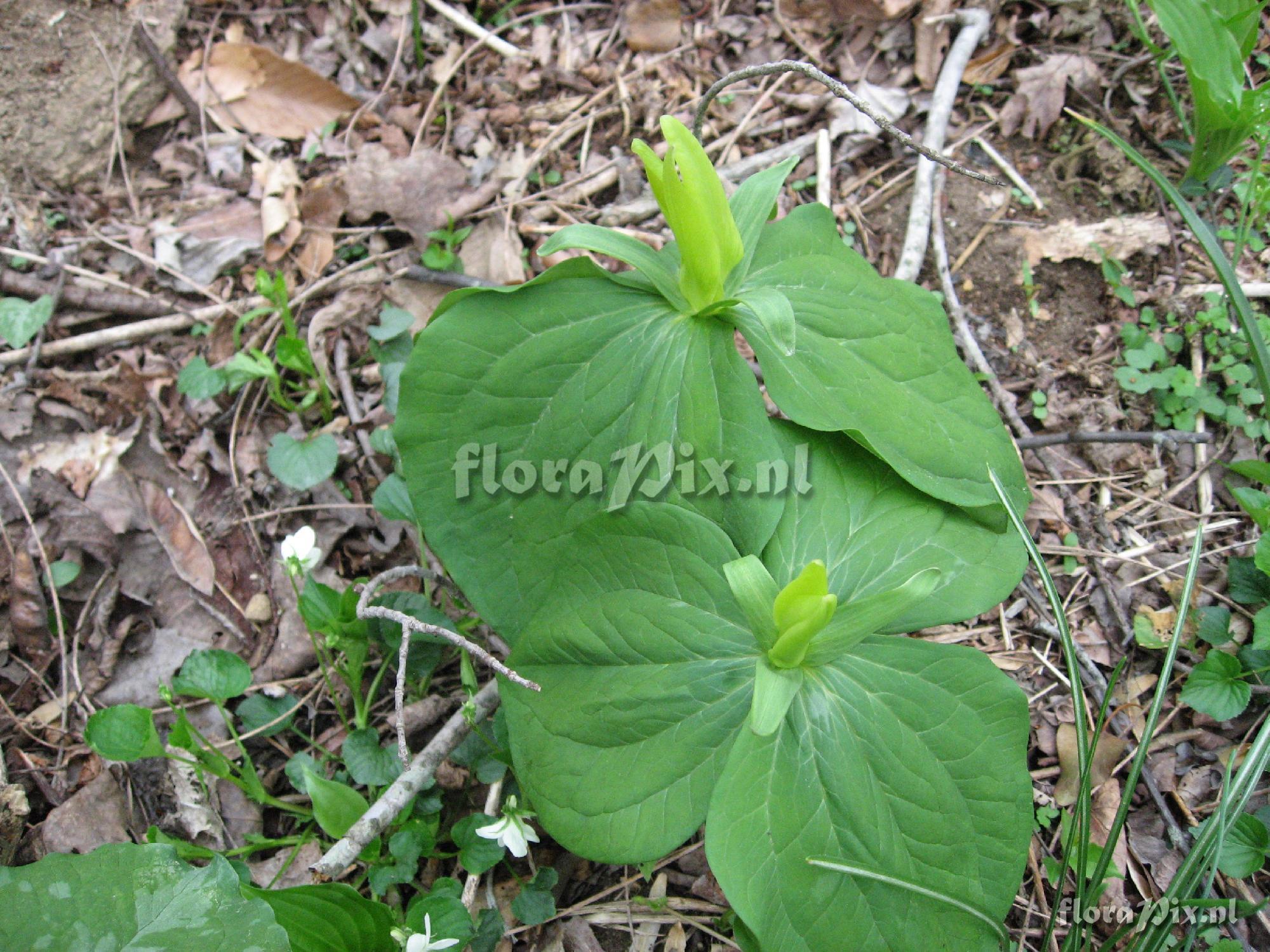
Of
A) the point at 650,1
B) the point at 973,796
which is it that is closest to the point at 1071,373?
the point at 973,796

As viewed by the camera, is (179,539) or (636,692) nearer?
(636,692)

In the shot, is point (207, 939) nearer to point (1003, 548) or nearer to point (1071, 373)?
point (1003, 548)

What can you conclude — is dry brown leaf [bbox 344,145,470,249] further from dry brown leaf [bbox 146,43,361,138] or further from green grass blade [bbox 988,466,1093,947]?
green grass blade [bbox 988,466,1093,947]

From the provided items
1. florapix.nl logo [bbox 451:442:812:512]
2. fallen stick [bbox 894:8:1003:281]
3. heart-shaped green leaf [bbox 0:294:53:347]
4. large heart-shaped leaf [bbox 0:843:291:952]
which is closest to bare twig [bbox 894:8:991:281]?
fallen stick [bbox 894:8:1003:281]

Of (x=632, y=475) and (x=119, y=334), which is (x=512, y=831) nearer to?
(x=632, y=475)

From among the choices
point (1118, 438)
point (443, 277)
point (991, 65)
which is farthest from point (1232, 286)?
point (443, 277)

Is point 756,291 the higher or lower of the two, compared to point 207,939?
higher

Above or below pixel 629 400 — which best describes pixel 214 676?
below
